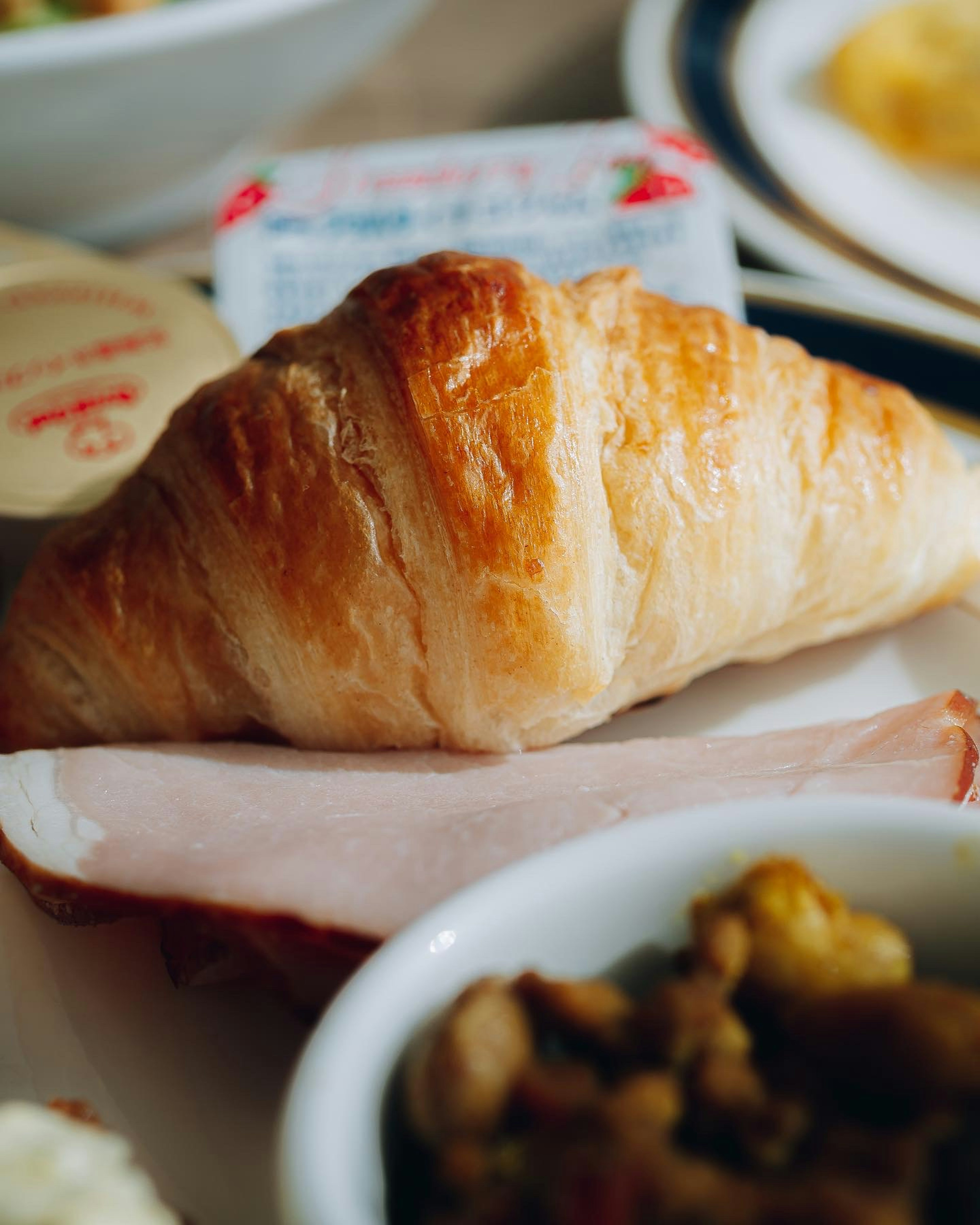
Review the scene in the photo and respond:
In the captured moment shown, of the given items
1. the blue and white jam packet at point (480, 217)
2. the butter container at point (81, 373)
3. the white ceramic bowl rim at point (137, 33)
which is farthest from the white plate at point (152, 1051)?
the white ceramic bowl rim at point (137, 33)

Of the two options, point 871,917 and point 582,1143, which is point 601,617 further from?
point 582,1143

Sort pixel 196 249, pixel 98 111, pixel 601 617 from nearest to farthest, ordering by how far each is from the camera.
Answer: pixel 601 617 → pixel 98 111 → pixel 196 249

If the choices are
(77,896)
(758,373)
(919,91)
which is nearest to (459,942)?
(77,896)

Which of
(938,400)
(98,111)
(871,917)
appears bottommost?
(938,400)

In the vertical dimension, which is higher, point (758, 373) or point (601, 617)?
point (758, 373)

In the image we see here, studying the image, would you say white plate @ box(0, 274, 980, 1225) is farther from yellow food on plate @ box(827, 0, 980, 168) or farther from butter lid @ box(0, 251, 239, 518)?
yellow food on plate @ box(827, 0, 980, 168)

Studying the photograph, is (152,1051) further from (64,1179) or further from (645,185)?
(645,185)

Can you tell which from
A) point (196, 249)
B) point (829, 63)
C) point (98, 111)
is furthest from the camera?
point (829, 63)

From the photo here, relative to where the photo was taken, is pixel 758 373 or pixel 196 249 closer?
pixel 758 373

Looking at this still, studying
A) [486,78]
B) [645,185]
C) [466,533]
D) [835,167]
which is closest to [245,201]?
[645,185]
